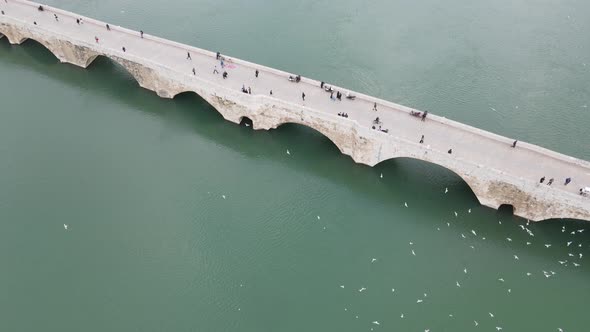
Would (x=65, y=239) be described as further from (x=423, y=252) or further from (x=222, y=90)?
(x=423, y=252)

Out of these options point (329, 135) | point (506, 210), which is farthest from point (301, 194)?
point (506, 210)

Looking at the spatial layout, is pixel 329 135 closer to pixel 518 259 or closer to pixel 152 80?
pixel 518 259

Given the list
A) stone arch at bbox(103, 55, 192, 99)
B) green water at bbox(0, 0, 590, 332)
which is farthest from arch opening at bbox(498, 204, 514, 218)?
stone arch at bbox(103, 55, 192, 99)

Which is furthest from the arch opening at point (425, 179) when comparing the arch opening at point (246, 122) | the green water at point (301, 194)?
the arch opening at point (246, 122)

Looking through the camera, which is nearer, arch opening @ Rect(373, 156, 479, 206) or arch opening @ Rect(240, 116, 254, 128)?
arch opening @ Rect(373, 156, 479, 206)

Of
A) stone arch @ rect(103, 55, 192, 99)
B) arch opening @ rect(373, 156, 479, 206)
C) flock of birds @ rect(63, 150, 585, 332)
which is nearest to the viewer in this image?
A: flock of birds @ rect(63, 150, 585, 332)

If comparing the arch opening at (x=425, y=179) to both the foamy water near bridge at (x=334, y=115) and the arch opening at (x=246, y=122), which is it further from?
the arch opening at (x=246, y=122)

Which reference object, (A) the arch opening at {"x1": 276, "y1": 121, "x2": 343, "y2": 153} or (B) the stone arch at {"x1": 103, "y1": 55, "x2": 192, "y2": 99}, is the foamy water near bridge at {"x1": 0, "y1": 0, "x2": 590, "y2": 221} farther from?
(A) the arch opening at {"x1": 276, "y1": 121, "x2": 343, "y2": 153}
